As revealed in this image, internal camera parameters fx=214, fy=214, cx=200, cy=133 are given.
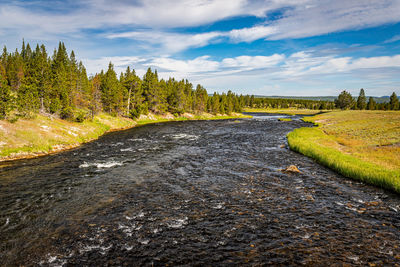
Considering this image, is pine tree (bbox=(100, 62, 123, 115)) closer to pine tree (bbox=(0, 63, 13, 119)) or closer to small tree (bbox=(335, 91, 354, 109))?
pine tree (bbox=(0, 63, 13, 119))

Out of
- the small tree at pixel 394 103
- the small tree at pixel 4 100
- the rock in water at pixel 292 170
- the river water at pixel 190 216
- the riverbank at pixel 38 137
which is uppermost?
the small tree at pixel 394 103

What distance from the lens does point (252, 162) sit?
2909 cm

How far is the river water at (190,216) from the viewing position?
11320 mm

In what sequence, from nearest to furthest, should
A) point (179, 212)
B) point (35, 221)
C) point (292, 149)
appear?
point (35, 221), point (179, 212), point (292, 149)

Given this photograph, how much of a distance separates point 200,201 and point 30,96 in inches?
1532

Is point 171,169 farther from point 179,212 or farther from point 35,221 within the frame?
point 35,221

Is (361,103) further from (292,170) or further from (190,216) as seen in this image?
(190,216)

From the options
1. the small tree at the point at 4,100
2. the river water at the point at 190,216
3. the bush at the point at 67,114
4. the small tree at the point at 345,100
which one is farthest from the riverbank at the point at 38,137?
the small tree at the point at 345,100

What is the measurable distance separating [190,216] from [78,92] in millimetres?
59037

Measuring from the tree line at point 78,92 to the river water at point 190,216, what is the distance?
1877cm

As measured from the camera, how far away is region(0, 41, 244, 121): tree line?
40.4 meters

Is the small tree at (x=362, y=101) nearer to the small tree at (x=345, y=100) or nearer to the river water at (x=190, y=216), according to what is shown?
the small tree at (x=345, y=100)

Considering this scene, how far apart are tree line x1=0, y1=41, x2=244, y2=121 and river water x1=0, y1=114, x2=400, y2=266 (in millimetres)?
18773

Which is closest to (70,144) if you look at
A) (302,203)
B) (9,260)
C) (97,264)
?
(9,260)
